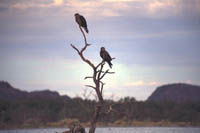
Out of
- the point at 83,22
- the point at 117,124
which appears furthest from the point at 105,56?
the point at 117,124

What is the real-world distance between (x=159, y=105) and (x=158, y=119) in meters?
4.51

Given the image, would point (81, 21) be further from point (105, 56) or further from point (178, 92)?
point (178, 92)

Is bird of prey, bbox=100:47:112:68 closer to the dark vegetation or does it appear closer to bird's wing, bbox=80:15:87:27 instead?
bird's wing, bbox=80:15:87:27

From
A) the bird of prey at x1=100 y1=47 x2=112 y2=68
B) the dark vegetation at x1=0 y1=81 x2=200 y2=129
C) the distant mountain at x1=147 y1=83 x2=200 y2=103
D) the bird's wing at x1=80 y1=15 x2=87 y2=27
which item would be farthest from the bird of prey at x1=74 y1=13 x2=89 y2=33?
the distant mountain at x1=147 y1=83 x2=200 y2=103

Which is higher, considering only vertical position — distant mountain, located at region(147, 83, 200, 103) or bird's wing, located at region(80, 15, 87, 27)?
distant mountain, located at region(147, 83, 200, 103)

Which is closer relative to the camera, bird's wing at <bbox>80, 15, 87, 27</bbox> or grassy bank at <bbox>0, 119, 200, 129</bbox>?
bird's wing at <bbox>80, 15, 87, 27</bbox>

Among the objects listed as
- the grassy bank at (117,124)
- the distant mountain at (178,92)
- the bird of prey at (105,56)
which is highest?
the distant mountain at (178,92)

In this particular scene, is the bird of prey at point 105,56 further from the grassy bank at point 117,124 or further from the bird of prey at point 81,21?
the grassy bank at point 117,124

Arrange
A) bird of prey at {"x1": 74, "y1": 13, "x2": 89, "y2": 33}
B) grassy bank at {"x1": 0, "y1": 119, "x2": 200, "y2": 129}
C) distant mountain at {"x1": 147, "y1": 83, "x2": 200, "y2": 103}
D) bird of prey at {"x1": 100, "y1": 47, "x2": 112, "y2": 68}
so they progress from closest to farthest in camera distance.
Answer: bird of prey at {"x1": 100, "y1": 47, "x2": 112, "y2": 68} < bird of prey at {"x1": 74, "y1": 13, "x2": 89, "y2": 33} < grassy bank at {"x1": 0, "y1": 119, "x2": 200, "y2": 129} < distant mountain at {"x1": 147, "y1": 83, "x2": 200, "y2": 103}

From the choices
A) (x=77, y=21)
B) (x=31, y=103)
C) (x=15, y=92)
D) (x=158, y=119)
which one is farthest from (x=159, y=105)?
(x=15, y=92)

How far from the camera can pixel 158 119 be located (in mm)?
53375

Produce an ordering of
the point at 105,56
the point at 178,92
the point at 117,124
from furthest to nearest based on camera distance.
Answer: the point at 178,92
the point at 117,124
the point at 105,56

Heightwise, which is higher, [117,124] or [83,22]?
[83,22]

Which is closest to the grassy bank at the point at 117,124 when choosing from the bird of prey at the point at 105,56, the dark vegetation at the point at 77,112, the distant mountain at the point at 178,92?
the dark vegetation at the point at 77,112
